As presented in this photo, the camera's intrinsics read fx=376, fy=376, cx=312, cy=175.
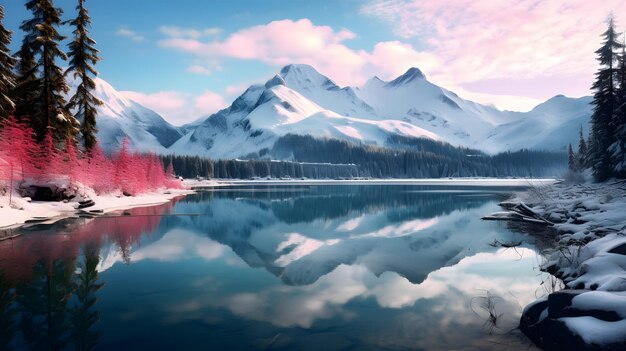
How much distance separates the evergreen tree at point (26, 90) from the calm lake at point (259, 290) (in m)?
21.6

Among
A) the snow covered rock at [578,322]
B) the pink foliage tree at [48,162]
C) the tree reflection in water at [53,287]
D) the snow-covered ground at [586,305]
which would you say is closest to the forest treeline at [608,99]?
the snow-covered ground at [586,305]

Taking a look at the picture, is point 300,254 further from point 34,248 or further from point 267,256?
point 34,248

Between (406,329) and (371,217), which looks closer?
(406,329)

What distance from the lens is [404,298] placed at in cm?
1527

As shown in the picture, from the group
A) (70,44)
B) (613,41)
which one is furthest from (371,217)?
(613,41)

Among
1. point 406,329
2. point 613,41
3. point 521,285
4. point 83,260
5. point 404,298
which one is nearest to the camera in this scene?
point 406,329

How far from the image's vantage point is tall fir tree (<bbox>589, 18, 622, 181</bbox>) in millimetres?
52375

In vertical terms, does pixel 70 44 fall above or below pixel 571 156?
above

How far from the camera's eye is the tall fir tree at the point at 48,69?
1585 inches

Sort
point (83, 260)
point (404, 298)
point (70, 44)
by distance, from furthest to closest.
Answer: point (70, 44) < point (83, 260) < point (404, 298)

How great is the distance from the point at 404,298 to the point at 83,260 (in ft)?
53.7

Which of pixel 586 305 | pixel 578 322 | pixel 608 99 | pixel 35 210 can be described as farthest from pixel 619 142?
pixel 35 210

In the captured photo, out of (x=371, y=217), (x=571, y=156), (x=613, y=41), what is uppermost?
(x=613, y=41)

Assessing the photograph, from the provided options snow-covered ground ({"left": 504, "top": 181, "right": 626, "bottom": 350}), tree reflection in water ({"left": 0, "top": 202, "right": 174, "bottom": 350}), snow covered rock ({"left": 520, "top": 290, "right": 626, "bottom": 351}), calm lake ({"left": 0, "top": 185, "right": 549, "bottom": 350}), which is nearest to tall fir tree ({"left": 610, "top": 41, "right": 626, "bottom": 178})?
calm lake ({"left": 0, "top": 185, "right": 549, "bottom": 350})
